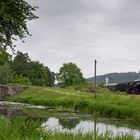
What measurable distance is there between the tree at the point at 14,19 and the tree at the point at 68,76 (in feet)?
367

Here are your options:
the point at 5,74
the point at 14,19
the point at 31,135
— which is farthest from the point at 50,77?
the point at 31,135

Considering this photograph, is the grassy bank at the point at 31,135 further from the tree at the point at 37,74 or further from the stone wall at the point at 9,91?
the tree at the point at 37,74

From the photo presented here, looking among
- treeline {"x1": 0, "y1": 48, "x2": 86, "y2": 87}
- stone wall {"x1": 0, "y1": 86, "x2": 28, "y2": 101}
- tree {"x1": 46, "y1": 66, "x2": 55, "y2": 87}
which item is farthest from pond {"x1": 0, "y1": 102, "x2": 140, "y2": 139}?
Result: tree {"x1": 46, "y1": 66, "x2": 55, "y2": 87}

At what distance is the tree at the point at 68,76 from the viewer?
14225cm

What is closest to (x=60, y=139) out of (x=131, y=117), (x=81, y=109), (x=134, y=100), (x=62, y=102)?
(x=131, y=117)

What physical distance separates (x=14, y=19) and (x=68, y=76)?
114710 millimetres

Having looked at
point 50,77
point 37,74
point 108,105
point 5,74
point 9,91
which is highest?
point 50,77

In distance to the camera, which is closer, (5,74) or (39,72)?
(5,74)

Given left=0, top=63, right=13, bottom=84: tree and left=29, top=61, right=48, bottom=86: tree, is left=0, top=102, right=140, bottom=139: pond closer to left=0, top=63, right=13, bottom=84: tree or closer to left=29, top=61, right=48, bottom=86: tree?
left=0, top=63, right=13, bottom=84: tree

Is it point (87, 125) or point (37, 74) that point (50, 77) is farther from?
point (87, 125)

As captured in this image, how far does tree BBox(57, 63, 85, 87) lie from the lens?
467 ft

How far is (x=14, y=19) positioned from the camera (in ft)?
93.6

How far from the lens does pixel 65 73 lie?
143125 mm

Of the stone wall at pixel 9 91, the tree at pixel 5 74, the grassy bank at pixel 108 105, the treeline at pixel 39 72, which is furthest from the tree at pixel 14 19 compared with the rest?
the treeline at pixel 39 72
